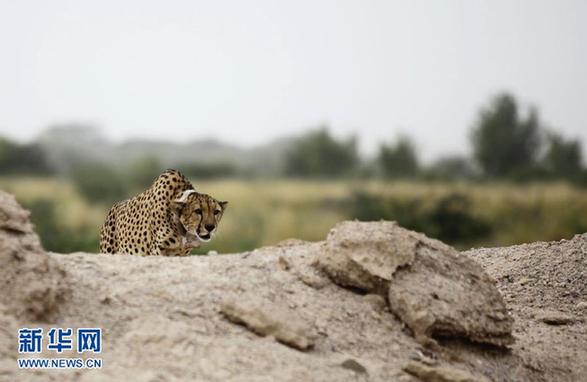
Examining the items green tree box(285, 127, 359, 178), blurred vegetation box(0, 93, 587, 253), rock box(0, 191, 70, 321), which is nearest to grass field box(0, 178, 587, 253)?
blurred vegetation box(0, 93, 587, 253)

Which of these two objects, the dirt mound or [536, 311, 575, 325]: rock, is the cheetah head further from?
[536, 311, 575, 325]: rock

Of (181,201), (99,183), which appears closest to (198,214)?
(181,201)

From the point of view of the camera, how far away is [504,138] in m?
38.6

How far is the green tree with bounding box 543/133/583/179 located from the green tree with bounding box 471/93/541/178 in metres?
1.63

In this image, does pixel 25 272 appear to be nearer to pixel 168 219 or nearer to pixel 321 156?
pixel 168 219

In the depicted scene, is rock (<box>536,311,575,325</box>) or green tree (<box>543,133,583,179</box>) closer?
rock (<box>536,311,575,325</box>)

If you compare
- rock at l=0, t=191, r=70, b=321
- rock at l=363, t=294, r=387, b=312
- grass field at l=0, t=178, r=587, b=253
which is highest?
rock at l=0, t=191, r=70, b=321

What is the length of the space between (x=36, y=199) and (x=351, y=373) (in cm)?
2368

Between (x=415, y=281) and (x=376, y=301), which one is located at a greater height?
(x=415, y=281)

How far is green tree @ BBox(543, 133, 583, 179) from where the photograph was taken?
34.0 meters

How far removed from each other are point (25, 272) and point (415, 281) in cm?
268

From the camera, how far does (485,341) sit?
6.66 meters

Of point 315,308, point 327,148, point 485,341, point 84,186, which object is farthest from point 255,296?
point 327,148

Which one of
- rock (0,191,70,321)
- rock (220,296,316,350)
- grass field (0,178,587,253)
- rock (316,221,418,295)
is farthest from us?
grass field (0,178,587,253)
